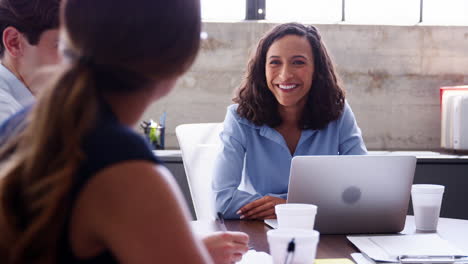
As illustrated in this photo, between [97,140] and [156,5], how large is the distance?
0.17 m

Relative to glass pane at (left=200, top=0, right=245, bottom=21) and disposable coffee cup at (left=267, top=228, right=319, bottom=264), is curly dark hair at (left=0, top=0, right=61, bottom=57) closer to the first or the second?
disposable coffee cup at (left=267, top=228, right=319, bottom=264)

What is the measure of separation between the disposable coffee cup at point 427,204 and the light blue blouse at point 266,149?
0.65 meters

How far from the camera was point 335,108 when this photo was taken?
2410mm

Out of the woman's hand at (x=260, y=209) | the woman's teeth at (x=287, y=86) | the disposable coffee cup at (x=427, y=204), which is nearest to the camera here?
the disposable coffee cup at (x=427, y=204)

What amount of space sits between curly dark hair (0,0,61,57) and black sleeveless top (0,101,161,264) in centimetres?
89

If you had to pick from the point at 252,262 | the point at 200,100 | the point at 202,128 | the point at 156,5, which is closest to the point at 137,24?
the point at 156,5

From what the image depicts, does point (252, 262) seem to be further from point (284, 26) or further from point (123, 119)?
point (284, 26)

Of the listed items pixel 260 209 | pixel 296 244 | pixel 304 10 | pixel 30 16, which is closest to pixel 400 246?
pixel 296 244

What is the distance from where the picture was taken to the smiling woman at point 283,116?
2.29 meters

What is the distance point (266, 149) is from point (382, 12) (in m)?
1.82

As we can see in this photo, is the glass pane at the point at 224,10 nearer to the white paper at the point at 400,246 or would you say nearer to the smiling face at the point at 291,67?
the smiling face at the point at 291,67

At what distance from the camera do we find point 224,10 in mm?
3688

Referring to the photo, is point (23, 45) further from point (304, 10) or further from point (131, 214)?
point (304, 10)

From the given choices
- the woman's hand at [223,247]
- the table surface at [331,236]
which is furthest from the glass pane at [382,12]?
the woman's hand at [223,247]
